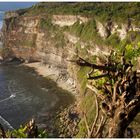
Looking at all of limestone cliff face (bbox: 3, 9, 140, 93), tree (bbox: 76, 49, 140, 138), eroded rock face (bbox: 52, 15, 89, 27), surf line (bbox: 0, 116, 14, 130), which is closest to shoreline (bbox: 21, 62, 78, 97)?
limestone cliff face (bbox: 3, 9, 140, 93)

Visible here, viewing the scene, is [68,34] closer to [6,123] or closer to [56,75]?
[56,75]

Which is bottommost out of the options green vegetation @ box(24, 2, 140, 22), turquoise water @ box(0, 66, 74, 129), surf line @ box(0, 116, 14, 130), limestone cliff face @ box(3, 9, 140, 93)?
surf line @ box(0, 116, 14, 130)

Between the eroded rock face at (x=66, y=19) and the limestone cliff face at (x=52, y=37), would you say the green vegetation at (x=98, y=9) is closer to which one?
the eroded rock face at (x=66, y=19)

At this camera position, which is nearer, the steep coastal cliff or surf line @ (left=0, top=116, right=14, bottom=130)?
surf line @ (left=0, top=116, right=14, bottom=130)

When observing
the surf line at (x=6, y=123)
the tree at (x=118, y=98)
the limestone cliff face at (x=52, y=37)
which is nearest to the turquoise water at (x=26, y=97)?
the surf line at (x=6, y=123)


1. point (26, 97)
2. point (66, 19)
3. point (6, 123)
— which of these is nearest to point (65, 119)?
point (6, 123)

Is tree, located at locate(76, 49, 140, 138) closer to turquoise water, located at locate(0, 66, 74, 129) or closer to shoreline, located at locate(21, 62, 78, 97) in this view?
turquoise water, located at locate(0, 66, 74, 129)

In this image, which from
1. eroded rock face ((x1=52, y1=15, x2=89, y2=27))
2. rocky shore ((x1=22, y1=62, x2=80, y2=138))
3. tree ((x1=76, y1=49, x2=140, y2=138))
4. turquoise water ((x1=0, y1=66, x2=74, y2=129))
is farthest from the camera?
eroded rock face ((x1=52, y1=15, x2=89, y2=27))

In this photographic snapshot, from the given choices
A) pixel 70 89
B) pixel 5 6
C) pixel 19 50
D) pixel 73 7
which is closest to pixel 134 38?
pixel 70 89

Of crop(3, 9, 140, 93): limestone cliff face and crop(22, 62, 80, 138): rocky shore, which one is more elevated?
crop(3, 9, 140, 93): limestone cliff face

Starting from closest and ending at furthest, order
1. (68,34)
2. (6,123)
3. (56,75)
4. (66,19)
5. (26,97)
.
→ (6,123), (26,97), (56,75), (68,34), (66,19)
